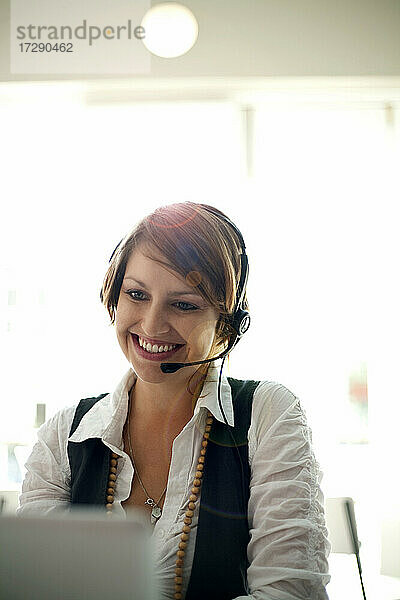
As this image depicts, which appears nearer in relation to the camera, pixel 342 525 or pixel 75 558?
pixel 75 558

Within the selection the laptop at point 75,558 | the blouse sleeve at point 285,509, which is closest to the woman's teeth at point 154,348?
Result: the blouse sleeve at point 285,509

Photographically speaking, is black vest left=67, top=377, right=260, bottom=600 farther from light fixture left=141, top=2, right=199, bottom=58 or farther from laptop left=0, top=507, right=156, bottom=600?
light fixture left=141, top=2, right=199, bottom=58

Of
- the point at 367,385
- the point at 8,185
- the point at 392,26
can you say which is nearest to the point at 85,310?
the point at 8,185

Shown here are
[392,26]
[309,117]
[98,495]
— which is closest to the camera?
[98,495]

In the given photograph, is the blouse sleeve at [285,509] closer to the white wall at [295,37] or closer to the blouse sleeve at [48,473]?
the blouse sleeve at [48,473]

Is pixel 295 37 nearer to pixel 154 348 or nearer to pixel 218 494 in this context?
pixel 154 348

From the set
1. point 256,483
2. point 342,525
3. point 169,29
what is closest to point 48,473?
point 256,483

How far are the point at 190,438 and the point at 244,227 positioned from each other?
57.1 inches

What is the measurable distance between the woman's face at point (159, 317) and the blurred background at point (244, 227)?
4.27 ft

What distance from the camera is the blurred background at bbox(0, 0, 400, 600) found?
8.36ft

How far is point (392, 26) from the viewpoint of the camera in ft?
8.06

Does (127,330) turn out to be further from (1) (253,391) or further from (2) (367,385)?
(2) (367,385)

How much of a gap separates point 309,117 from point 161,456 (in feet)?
5.94

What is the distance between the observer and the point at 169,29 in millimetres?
2381
